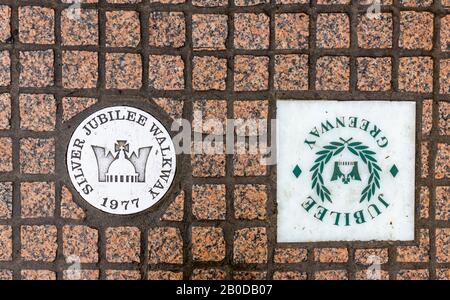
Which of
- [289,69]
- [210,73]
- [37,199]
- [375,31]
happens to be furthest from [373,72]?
[37,199]

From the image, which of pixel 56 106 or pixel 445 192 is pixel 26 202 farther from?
pixel 445 192

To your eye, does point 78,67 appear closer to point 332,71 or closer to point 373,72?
point 332,71

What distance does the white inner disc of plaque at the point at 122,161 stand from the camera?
231 cm

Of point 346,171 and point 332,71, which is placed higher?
point 332,71

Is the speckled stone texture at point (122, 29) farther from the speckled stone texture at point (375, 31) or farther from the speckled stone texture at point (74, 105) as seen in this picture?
the speckled stone texture at point (375, 31)

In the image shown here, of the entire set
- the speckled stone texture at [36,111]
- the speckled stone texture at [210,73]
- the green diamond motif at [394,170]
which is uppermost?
the speckled stone texture at [210,73]

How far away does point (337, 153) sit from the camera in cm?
235

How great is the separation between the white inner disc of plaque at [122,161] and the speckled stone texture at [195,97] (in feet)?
0.14

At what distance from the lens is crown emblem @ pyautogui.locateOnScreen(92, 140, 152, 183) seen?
7.59 feet

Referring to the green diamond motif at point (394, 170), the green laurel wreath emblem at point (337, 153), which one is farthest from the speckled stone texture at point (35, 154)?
the green diamond motif at point (394, 170)

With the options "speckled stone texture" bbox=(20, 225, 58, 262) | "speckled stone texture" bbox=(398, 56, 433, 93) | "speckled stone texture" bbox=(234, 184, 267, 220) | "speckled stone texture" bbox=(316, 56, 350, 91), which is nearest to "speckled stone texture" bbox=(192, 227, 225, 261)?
"speckled stone texture" bbox=(234, 184, 267, 220)

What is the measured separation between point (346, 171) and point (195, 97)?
0.70 m

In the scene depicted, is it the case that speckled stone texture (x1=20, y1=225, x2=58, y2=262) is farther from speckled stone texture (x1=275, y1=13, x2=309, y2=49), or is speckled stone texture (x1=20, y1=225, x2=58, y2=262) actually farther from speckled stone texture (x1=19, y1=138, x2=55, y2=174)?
speckled stone texture (x1=275, y1=13, x2=309, y2=49)

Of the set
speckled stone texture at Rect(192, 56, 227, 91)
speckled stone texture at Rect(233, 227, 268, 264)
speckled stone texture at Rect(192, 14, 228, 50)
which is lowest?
speckled stone texture at Rect(233, 227, 268, 264)
